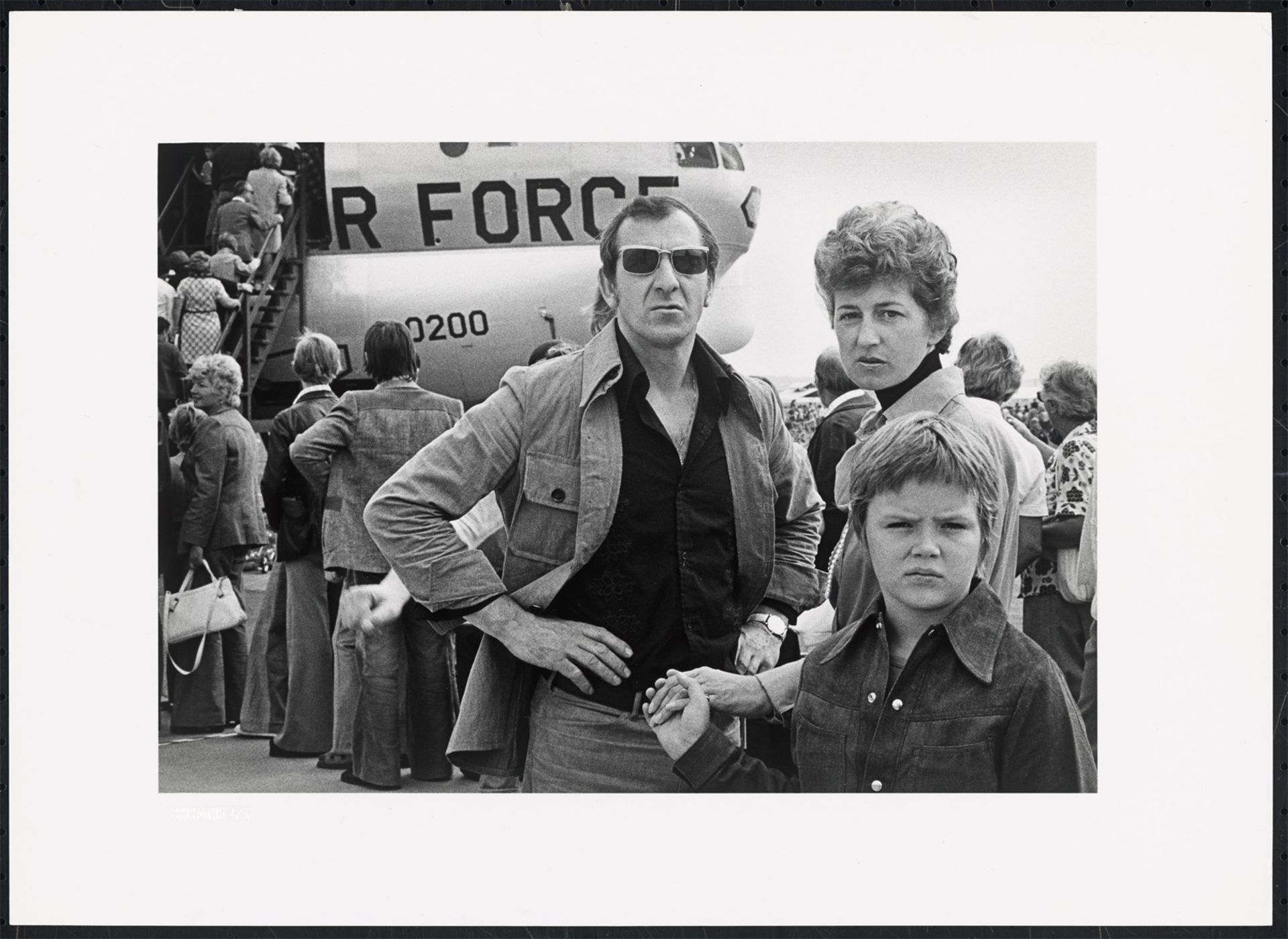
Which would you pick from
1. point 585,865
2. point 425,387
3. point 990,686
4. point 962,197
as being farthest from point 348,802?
point 962,197

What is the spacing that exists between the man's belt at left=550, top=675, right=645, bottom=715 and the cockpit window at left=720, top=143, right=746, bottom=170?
47.7 inches

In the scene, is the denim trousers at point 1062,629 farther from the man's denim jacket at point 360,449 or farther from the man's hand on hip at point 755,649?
the man's denim jacket at point 360,449

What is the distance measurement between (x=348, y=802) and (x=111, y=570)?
77 centimetres

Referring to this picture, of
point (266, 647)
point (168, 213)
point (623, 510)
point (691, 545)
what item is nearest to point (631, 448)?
point (623, 510)

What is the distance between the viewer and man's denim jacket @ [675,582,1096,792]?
9.43 ft

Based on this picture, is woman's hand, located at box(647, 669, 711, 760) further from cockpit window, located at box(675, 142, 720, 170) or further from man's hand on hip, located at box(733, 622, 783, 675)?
cockpit window, located at box(675, 142, 720, 170)

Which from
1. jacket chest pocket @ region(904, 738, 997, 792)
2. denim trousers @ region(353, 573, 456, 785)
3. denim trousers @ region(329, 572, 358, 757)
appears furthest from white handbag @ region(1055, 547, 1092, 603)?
denim trousers @ region(329, 572, 358, 757)

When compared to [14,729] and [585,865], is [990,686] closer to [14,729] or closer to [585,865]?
[585,865]

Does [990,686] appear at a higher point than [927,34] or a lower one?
lower

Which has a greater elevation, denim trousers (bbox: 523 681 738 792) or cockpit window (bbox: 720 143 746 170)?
cockpit window (bbox: 720 143 746 170)

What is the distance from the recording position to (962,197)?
3059 millimetres

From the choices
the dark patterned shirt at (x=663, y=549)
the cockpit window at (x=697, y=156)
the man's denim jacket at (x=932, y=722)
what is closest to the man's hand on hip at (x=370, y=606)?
the dark patterned shirt at (x=663, y=549)

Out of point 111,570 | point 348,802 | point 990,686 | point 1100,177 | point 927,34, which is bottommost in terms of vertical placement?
point 348,802

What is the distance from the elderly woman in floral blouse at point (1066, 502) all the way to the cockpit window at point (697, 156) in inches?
35.7
